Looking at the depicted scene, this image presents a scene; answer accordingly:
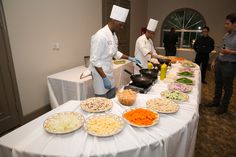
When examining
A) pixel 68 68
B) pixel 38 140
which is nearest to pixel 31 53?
pixel 68 68

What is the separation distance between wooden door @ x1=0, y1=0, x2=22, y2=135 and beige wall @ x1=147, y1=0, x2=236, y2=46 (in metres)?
5.34

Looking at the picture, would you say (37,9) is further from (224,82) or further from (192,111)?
(224,82)

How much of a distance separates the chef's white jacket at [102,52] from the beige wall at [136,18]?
11.8 ft

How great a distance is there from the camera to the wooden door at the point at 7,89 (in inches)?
73.4

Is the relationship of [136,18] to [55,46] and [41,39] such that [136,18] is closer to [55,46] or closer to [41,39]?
[55,46]

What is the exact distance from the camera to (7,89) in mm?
1984

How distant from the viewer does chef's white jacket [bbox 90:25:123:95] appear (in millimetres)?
1701

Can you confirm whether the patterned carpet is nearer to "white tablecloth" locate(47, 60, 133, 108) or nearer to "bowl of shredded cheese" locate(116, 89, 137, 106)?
"bowl of shredded cheese" locate(116, 89, 137, 106)

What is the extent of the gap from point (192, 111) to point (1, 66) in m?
1.97

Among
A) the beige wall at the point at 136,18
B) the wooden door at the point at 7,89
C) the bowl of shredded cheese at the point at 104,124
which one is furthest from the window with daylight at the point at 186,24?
the bowl of shredded cheese at the point at 104,124

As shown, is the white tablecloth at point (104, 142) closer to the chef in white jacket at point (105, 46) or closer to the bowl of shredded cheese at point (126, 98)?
the bowl of shredded cheese at point (126, 98)

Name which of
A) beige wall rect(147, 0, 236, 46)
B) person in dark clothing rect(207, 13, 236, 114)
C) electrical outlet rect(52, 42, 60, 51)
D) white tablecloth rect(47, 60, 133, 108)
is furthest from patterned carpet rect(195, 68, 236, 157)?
beige wall rect(147, 0, 236, 46)

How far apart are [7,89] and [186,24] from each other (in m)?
5.75

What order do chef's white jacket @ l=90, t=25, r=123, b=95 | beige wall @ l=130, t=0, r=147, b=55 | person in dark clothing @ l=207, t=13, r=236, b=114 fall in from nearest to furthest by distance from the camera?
chef's white jacket @ l=90, t=25, r=123, b=95, person in dark clothing @ l=207, t=13, r=236, b=114, beige wall @ l=130, t=0, r=147, b=55
